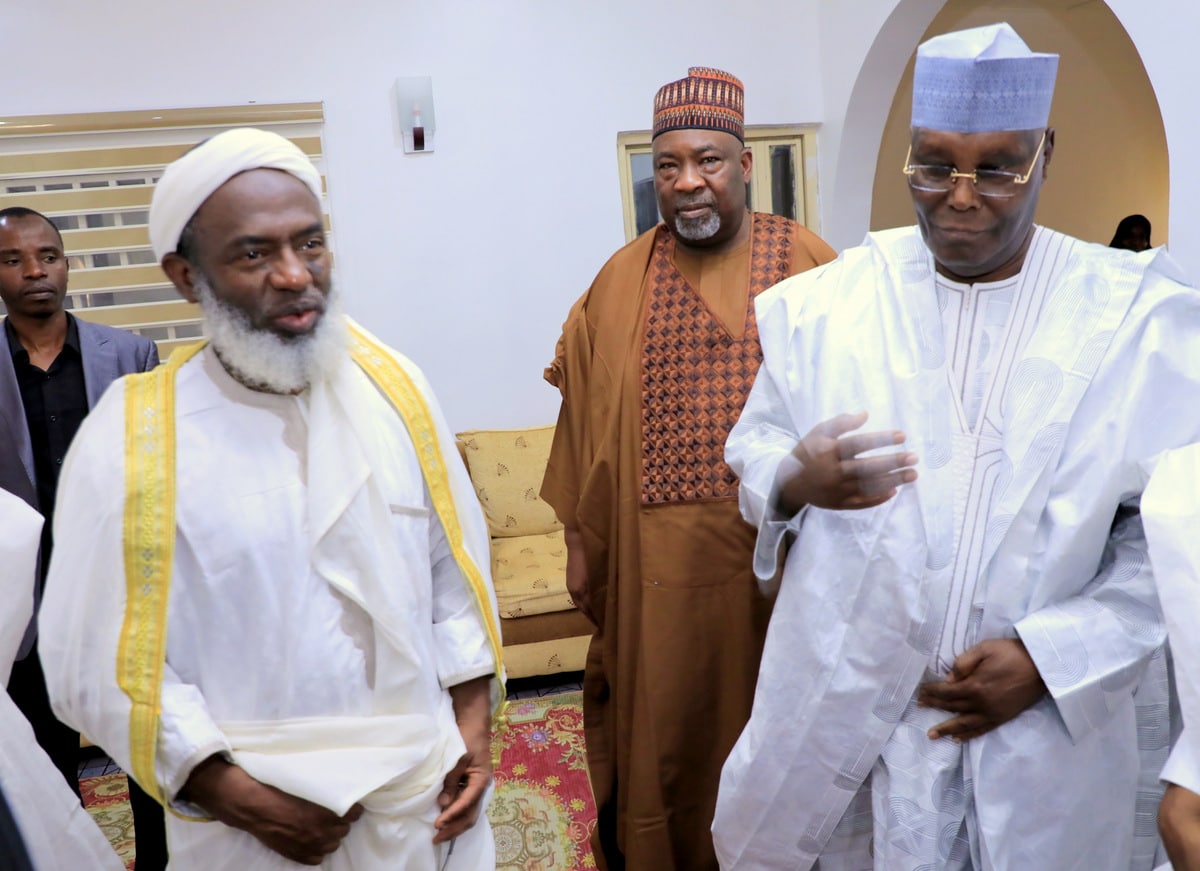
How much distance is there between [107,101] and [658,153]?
2.92 metres

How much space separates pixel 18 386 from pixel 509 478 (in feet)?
7.05

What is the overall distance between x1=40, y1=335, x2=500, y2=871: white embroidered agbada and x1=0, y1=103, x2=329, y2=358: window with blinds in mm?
3313

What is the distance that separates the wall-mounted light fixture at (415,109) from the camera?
4.45 m

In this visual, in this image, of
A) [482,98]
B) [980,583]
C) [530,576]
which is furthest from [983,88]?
[482,98]

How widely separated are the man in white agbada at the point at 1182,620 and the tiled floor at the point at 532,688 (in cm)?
322

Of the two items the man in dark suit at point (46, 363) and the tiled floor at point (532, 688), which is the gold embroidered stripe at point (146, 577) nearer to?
the man in dark suit at point (46, 363)

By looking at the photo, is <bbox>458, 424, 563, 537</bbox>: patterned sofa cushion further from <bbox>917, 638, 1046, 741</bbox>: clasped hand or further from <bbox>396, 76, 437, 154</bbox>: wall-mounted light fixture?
<bbox>917, 638, 1046, 741</bbox>: clasped hand

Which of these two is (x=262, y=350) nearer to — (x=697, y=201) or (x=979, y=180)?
(x=979, y=180)

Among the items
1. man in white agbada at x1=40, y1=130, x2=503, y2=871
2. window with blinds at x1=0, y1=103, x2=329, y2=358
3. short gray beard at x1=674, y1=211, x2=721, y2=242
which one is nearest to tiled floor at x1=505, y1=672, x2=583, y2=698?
window with blinds at x1=0, y1=103, x2=329, y2=358

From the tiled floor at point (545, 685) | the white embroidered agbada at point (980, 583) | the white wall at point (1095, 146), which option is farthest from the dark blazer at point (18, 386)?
the white wall at point (1095, 146)

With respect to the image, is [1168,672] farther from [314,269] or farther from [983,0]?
[983,0]

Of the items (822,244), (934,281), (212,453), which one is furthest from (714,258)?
(212,453)

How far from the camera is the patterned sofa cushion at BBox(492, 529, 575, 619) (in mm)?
4043

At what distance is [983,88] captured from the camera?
143 cm
